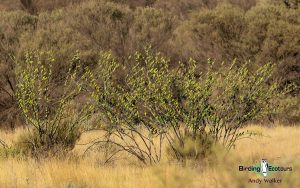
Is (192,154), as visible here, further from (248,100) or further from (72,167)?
(72,167)

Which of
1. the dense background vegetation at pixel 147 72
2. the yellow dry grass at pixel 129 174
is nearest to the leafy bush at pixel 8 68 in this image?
the dense background vegetation at pixel 147 72

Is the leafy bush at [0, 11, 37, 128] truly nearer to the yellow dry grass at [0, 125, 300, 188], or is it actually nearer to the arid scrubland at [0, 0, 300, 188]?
the arid scrubland at [0, 0, 300, 188]

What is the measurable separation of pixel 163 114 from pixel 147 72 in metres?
0.81

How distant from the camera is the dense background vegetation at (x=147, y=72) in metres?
8.04

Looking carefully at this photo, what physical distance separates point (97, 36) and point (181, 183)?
20474 mm

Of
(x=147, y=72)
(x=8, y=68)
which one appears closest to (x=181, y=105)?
(x=147, y=72)

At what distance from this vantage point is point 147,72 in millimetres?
7879

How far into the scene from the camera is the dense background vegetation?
804 centimetres

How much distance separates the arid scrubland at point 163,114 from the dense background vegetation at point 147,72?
0.05m

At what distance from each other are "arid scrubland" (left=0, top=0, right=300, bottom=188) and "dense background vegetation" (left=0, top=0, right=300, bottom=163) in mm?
46

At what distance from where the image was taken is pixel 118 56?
79.6 ft

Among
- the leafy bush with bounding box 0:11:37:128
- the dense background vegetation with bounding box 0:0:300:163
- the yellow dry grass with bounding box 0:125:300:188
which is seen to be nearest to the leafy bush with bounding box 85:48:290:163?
the dense background vegetation with bounding box 0:0:300:163

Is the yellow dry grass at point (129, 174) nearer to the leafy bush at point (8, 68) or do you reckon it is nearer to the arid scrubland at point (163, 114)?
the arid scrubland at point (163, 114)

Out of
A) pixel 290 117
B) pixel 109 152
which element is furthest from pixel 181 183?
pixel 290 117
